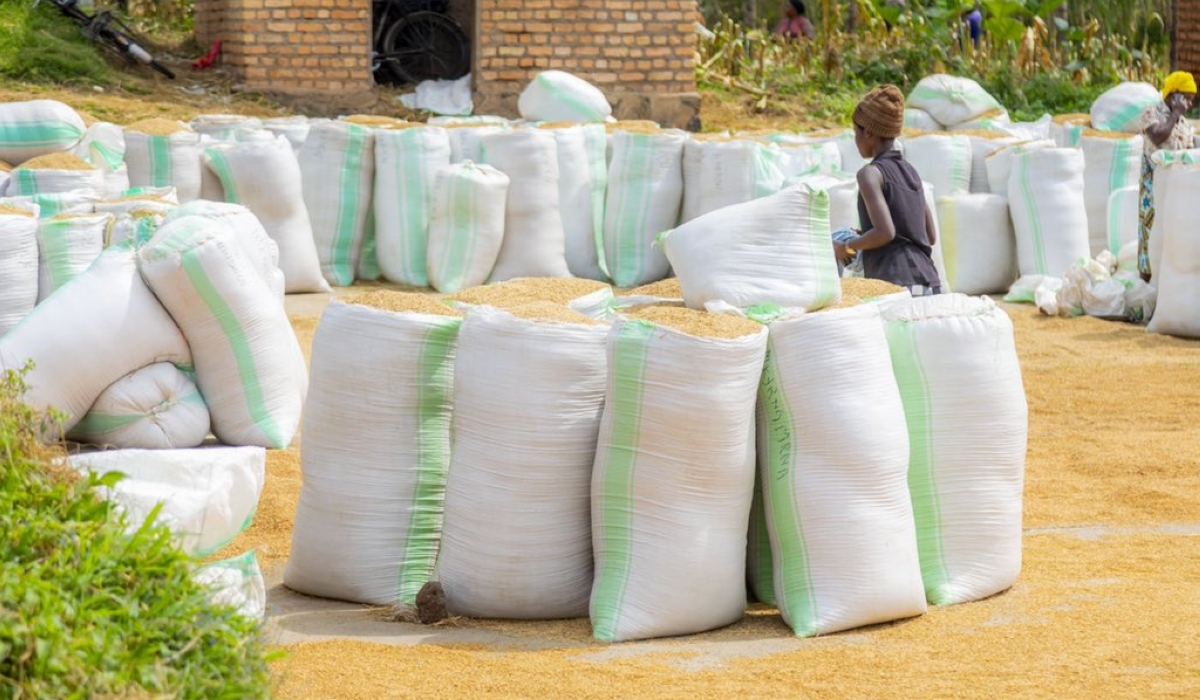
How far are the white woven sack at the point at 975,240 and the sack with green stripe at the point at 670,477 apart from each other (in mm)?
6075

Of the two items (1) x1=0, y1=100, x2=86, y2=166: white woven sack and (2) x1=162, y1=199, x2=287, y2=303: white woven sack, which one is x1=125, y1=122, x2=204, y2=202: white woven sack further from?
(2) x1=162, y1=199, x2=287, y2=303: white woven sack

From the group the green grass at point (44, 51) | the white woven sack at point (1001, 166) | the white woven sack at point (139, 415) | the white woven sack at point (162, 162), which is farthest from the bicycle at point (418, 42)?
the white woven sack at point (139, 415)

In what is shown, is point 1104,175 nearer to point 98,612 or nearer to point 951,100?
point 951,100

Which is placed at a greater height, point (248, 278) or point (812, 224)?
point (812, 224)

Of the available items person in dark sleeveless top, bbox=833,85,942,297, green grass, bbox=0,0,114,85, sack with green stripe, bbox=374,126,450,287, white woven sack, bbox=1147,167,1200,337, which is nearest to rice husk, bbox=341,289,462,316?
person in dark sleeveless top, bbox=833,85,942,297

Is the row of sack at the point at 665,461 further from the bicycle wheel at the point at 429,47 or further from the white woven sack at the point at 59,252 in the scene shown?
the bicycle wheel at the point at 429,47

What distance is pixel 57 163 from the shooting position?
7.20 metres

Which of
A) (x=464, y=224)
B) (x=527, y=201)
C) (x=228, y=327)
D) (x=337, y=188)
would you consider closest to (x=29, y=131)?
(x=337, y=188)

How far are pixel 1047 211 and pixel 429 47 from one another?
7013 mm

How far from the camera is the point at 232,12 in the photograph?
42.4 ft

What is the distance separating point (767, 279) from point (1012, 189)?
5834 mm

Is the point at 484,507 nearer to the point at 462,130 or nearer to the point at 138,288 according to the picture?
the point at 138,288

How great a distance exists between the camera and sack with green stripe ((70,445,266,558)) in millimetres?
3139

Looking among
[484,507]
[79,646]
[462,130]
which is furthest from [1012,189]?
[79,646]
